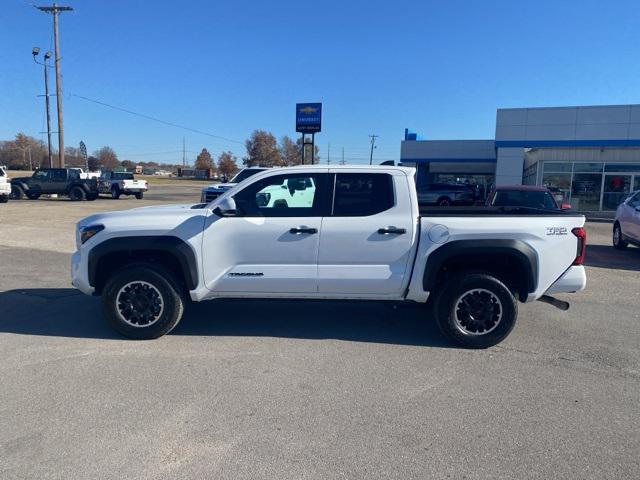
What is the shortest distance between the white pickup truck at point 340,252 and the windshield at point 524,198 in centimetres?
833

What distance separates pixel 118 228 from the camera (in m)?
5.11

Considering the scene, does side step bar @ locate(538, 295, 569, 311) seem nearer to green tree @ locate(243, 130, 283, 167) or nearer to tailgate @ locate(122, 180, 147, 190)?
tailgate @ locate(122, 180, 147, 190)

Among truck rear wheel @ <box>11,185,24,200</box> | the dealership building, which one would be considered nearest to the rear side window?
the dealership building

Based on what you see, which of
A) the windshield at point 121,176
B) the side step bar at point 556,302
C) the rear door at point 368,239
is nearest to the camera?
the rear door at point 368,239

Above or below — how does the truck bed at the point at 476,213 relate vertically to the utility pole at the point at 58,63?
below

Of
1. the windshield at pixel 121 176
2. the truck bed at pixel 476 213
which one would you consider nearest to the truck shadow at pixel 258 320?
the truck bed at pixel 476 213

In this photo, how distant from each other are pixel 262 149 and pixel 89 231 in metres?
90.5

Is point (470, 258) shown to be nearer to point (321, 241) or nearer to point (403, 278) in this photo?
point (403, 278)

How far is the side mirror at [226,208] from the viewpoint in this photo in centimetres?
495

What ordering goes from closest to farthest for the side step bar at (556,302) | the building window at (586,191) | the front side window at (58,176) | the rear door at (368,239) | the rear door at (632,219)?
1. the rear door at (368,239)
2. the side step bar at (556,302)
3. the rear door at (632,219)
4. the building window at (586,191)
5. the front side window at (58,176)

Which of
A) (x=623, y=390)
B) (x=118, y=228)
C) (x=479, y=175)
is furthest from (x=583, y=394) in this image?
(x=479, y=175)

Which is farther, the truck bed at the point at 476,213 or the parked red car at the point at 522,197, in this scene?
the parked red car at the point at 522,197

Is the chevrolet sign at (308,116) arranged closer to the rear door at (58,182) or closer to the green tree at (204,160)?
the rear door at (58,182)

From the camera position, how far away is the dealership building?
23.9 metres
